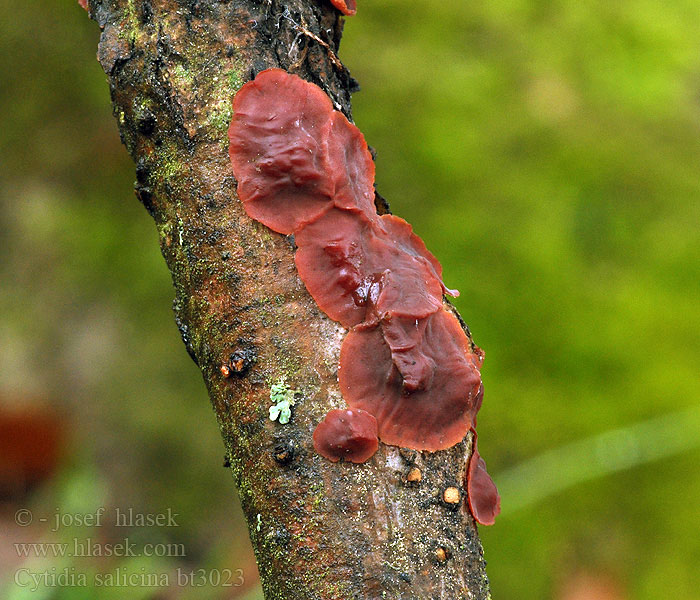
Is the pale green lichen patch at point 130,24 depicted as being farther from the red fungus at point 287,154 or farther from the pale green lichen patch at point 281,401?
the pale green lichen patch at point 281,401

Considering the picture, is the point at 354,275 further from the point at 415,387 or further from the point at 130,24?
the point at 130,24

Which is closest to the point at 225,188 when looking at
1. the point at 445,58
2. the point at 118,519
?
the point at 445,58

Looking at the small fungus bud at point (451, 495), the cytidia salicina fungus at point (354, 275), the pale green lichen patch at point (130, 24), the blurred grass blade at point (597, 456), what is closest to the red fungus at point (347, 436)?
the cytidia salicina fungus at point (354, 275)

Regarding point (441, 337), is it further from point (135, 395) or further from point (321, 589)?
point (135, 395)

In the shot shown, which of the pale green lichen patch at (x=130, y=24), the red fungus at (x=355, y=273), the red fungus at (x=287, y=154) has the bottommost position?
the red fungus at (x=355, y=273)

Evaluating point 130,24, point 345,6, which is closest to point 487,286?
point 345,6
